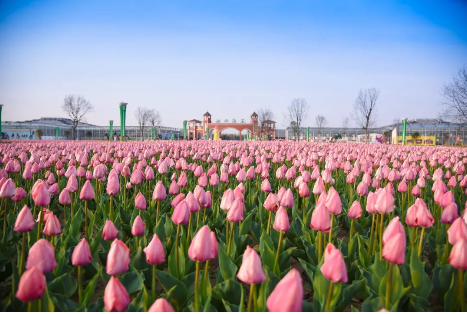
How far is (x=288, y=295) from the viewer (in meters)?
1.04

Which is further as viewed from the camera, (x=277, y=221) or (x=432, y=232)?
(x=432, y=232)

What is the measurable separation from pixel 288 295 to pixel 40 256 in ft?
3.80

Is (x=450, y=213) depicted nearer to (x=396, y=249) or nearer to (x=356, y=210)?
(x=356, y=210)

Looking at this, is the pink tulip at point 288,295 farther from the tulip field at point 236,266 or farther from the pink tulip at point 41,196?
the pink tulip at point 41,196

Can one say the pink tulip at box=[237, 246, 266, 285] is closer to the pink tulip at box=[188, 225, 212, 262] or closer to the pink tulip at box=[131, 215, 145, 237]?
the pink tulip at box=[188, 225, 212, 262]

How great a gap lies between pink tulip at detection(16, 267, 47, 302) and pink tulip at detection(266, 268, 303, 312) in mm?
901

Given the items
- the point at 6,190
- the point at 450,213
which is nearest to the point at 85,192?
the point at 6,190

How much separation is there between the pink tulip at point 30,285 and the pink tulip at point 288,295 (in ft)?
2.96

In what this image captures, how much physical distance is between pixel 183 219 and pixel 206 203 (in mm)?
629

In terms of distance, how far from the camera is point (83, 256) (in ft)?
5.47

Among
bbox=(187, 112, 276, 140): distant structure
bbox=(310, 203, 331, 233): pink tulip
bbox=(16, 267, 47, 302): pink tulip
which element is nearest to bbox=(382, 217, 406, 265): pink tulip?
bbox=(310, 203, 331, 233): pink tulip

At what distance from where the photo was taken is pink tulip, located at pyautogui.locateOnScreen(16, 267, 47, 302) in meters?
1.20

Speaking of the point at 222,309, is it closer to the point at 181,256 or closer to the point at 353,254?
the point at 181,256

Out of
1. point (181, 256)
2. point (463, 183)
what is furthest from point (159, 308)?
point (463, 183)
